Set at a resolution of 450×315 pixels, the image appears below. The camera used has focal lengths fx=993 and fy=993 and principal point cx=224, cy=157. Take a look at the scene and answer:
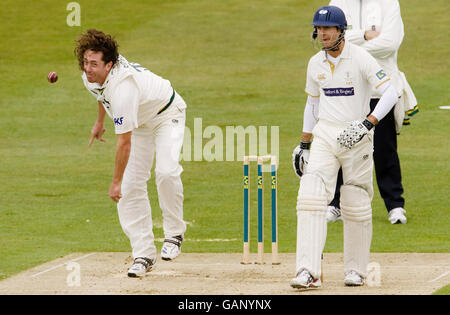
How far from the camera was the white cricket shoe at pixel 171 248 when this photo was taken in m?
7.80

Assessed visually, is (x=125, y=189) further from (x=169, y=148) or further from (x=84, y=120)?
(x=84, y=120)

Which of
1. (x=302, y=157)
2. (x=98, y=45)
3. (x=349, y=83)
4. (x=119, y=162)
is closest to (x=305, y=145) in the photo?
(x=302, y=157)

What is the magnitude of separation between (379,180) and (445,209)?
0.84m

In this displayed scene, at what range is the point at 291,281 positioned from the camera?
20.7ft

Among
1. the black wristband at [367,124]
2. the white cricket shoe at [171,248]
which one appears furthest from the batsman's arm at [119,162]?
the black wristband at [367,124]

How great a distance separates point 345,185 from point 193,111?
9.12 metres

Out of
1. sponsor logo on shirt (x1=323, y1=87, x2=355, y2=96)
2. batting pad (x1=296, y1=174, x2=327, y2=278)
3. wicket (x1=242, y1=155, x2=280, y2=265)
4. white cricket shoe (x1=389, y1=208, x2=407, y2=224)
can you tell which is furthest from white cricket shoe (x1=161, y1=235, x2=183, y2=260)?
white cricket shoe (x1=389, y1=208, x2=407, y2=224)

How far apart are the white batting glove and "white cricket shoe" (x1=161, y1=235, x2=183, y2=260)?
1.92 metres

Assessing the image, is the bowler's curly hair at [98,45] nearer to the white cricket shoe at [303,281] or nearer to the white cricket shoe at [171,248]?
the white cricket shoe at [171,248]

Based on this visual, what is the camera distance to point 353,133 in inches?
254

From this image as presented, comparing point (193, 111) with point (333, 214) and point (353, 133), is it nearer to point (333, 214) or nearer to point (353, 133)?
point (333, 214)

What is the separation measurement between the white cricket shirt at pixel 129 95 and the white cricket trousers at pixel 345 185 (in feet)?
4.26

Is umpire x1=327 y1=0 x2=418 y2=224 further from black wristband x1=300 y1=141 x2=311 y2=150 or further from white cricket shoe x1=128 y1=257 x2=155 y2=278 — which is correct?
white cricket shoe x1=128 y1=257 x2=155 y2=278

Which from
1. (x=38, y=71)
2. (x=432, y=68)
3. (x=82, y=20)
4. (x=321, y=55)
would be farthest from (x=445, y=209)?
(x=82, y=20)
